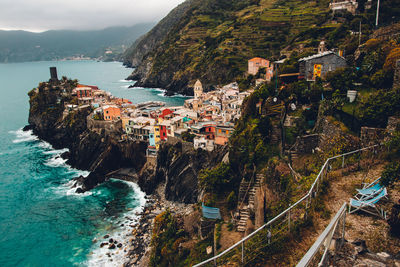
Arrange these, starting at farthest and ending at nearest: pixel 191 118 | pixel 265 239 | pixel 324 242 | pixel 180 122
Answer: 1. pixel 191 118
2. pixel 180 122
3. pixel 265 239
4. pixel 324 242

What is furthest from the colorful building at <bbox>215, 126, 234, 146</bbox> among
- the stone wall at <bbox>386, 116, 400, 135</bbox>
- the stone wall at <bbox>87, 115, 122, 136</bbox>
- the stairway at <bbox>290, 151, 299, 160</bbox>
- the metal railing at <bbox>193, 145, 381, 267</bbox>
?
the metal railing at <bbox>193, 145, 381, 267</bbox>

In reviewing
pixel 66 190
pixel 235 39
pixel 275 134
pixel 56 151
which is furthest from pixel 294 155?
pixel 235 39

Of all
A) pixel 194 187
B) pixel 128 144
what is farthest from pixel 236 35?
pixel 194 187

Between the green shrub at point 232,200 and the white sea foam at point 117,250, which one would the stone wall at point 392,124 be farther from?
the white sea foam at point 117,250

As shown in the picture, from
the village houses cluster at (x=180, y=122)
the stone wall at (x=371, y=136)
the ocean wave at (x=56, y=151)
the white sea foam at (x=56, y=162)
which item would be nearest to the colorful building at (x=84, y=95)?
the village houses cluster at (x=180, y=122)

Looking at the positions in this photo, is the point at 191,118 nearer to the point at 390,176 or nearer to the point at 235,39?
the point at 390,176

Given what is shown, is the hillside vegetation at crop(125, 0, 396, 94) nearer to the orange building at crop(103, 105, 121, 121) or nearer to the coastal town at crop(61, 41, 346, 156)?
the coastal town at crop(61, 41, 346, 156)
